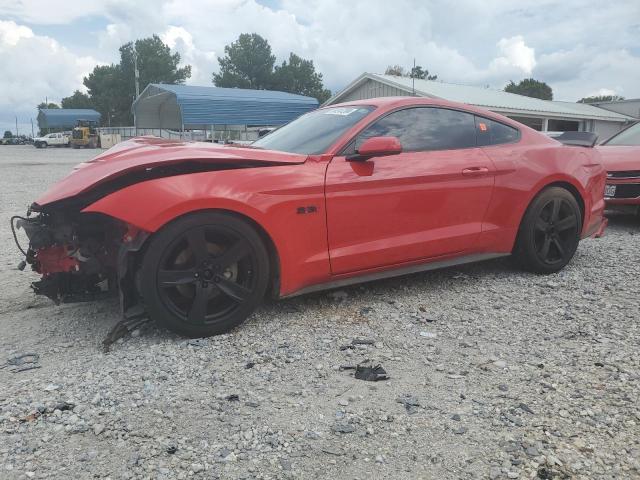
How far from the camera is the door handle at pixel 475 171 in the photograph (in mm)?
3965

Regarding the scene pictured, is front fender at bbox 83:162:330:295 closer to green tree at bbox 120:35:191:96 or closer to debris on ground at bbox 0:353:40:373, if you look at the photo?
debris on ground at bbox 0:353:40:373

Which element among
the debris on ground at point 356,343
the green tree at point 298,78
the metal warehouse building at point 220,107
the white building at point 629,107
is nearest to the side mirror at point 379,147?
the debris on ground at point 356,343

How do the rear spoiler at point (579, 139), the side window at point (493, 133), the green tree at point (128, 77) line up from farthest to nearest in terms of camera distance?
1. the green tree at point (128, 77)
2. the rear spoiler at point (579, 139)
3. the side window at point (493, 133)

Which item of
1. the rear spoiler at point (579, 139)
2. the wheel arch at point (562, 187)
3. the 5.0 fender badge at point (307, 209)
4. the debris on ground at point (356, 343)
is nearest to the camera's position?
the debris on ground at point (356, 343)

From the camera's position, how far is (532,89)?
65.9m

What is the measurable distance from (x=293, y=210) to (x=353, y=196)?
0.45m

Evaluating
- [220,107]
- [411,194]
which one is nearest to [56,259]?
[411,194]

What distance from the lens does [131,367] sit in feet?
9.31

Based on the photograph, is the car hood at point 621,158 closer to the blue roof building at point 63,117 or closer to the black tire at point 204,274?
the black tire at point 204,274

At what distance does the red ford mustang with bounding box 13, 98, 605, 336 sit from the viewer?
3.05m

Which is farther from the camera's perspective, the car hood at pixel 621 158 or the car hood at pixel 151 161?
the car hood at pixel 621 158

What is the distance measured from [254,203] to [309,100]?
23.2m

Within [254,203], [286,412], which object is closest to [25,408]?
[286,412]

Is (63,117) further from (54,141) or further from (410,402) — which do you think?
(410,402)
